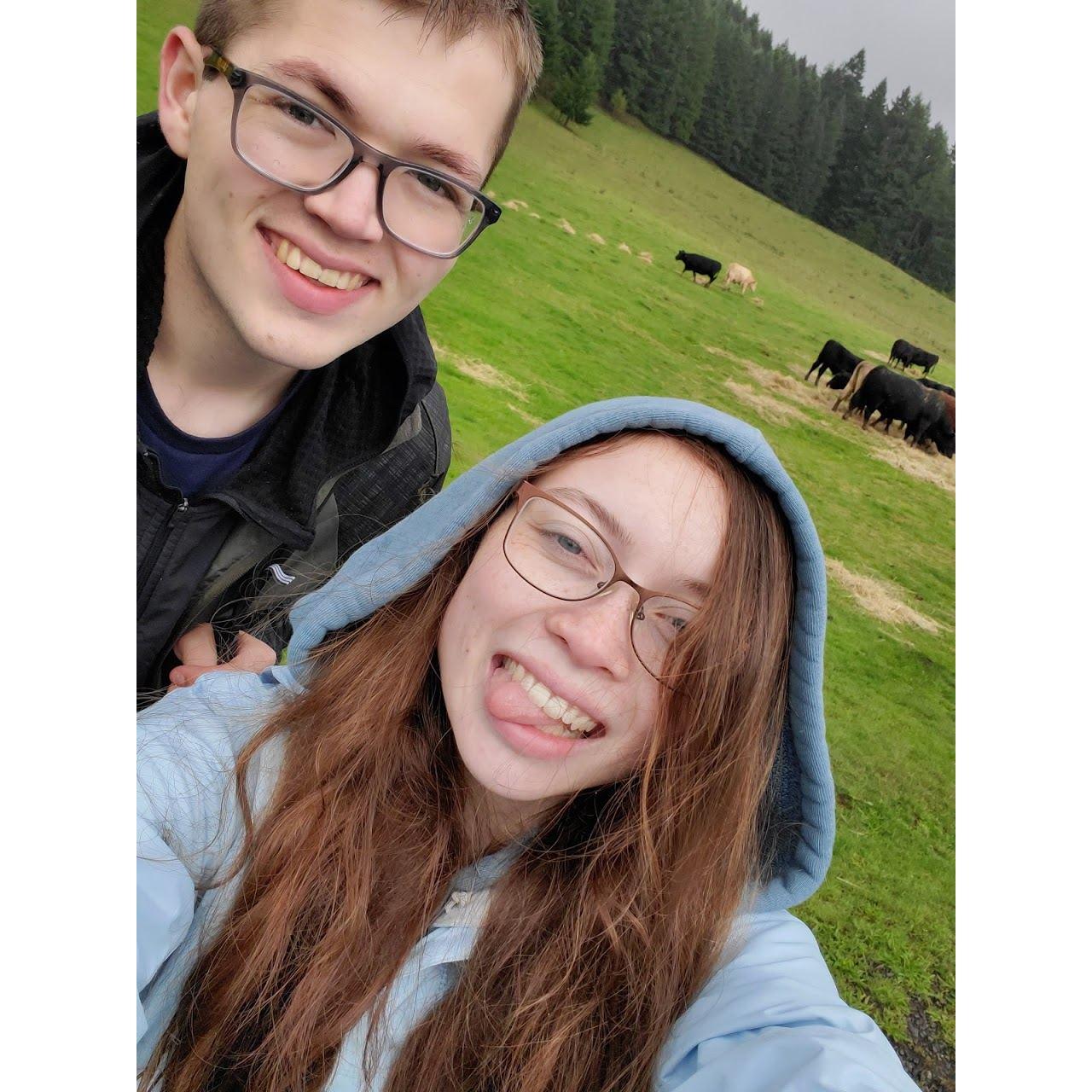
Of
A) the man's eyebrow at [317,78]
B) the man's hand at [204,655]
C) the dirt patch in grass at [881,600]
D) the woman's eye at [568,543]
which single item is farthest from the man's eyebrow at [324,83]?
the dirt patch in grass at [881,600]

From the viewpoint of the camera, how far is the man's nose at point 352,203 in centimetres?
90

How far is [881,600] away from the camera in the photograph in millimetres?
2617

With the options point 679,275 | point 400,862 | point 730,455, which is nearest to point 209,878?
point 400,862


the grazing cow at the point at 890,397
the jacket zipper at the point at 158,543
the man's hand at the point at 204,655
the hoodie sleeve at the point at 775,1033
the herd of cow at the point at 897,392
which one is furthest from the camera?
the grazing cow at the point at 890,397

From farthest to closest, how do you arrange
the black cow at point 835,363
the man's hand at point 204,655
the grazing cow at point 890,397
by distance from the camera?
the black cow at point 835,363
the grazing cow at point 890,397
the man's hand at point 204,655

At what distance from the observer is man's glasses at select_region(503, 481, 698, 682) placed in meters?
0.84

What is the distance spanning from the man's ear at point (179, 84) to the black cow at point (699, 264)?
1.70m

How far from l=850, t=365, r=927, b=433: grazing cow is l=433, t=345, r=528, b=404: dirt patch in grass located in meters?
1.02

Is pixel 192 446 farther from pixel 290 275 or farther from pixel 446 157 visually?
pixel 446 157

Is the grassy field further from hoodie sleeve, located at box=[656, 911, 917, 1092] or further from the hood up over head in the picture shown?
hoodie sleeve, located at box=[656, 911, 917, 1092]

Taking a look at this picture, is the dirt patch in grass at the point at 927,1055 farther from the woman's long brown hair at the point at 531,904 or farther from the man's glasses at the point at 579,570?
the man's glasses at the point at 579,570

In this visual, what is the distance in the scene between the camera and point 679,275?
261 cm
